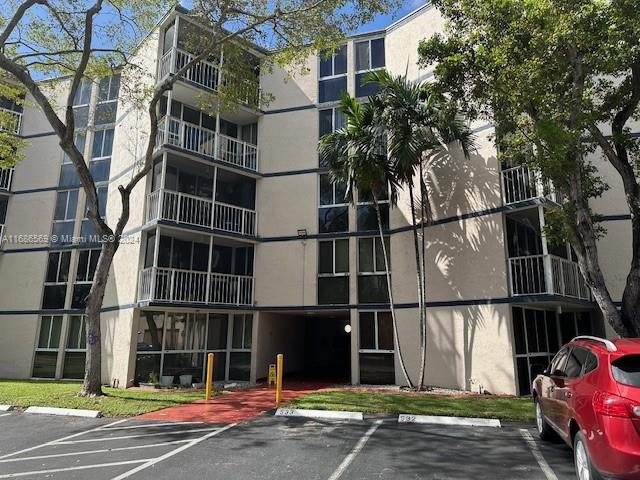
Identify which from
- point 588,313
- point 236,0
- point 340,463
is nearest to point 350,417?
point 340,463

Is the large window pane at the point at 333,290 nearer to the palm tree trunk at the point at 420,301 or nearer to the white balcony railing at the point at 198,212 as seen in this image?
the palm tree trunk at the point at 420,301

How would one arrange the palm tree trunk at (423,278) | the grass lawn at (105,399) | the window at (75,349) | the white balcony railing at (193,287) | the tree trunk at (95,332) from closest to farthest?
the grass lawn at (105,399) < the tree trunk at (95,332) < the palm tree trunk at (423,278) < the white balcony railing at (193,287) < the window at (75,349)

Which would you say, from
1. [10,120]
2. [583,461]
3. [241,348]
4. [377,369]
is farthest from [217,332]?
[583,461]

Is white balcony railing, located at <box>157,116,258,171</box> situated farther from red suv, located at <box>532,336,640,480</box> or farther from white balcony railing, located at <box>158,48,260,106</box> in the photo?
red suv, located at <box>532,336,640,480</box>

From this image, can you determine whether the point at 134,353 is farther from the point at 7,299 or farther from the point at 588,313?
the point at 588,313

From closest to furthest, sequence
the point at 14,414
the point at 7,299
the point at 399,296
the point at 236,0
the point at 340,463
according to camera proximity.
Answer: the point at 340,463, the point at 14,414, the point at 236,0, the point at 399,296, the point at 7,299

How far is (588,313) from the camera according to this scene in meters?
15.5

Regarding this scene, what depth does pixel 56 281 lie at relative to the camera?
62.2 ft

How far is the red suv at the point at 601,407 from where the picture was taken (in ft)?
13.6

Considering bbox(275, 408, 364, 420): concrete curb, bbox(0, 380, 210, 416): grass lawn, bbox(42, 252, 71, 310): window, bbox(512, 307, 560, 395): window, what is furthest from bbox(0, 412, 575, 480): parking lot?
bbox(42, 252, 71, 310): window

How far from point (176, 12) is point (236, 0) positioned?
4.20 metres

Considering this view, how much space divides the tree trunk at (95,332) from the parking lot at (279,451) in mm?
2893

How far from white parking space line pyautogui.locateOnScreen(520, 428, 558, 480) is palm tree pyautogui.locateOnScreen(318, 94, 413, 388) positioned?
19.3ft

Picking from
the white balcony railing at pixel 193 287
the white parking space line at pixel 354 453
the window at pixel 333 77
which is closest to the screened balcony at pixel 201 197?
the white balcony railing at pixel 193 287
